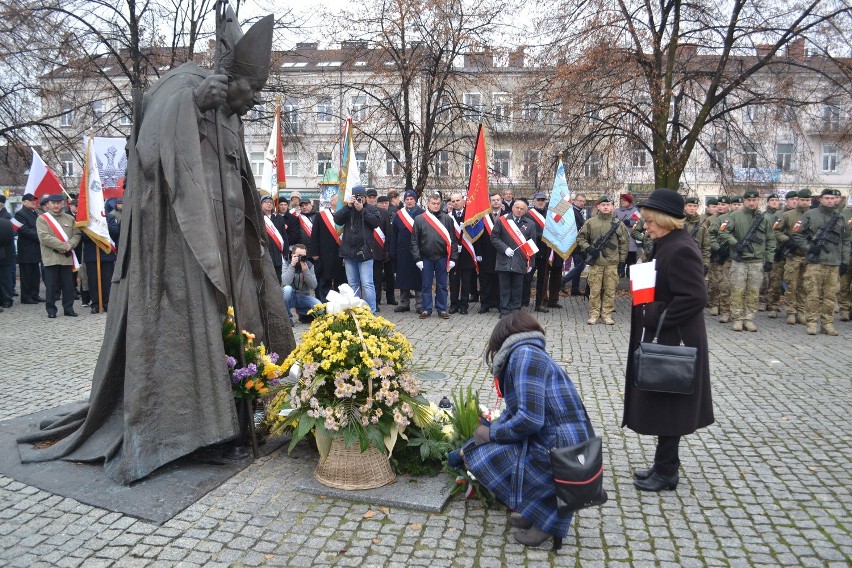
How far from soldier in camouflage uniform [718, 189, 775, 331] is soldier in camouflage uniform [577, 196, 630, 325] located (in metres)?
1.86

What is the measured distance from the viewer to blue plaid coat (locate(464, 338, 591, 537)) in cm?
365

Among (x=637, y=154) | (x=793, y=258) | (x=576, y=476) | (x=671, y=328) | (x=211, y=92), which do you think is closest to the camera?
(x=576, y=476)

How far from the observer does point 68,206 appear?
14.8 m

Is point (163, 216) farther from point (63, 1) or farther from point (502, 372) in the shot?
point (63, 1)

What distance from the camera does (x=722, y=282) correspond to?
482 inches

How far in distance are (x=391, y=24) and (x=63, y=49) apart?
904 cm

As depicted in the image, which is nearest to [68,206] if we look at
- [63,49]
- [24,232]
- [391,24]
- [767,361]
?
[24,232]

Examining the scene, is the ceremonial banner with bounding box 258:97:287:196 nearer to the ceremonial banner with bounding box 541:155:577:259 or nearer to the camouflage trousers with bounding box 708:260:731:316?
the ceremonial banner with bounding box 541:155:577:259

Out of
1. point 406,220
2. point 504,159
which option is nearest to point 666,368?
point 406,220

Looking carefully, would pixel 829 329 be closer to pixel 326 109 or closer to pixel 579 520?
pixel 579 520

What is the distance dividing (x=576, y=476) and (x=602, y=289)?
869 cm

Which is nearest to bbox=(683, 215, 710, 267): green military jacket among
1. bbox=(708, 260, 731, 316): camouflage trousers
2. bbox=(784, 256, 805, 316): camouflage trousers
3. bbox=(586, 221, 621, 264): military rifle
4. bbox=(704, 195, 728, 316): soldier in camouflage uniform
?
bbox=(704, 195, 728, 316): soldier in camouflage uniform

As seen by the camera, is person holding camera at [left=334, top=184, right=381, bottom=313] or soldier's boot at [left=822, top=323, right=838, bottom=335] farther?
person holding camera at [left=334, top=184, right=381, bottom=313]

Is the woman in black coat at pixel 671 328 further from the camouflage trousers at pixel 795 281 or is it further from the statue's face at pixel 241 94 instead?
the camouflage trousers at pixel 795 281
